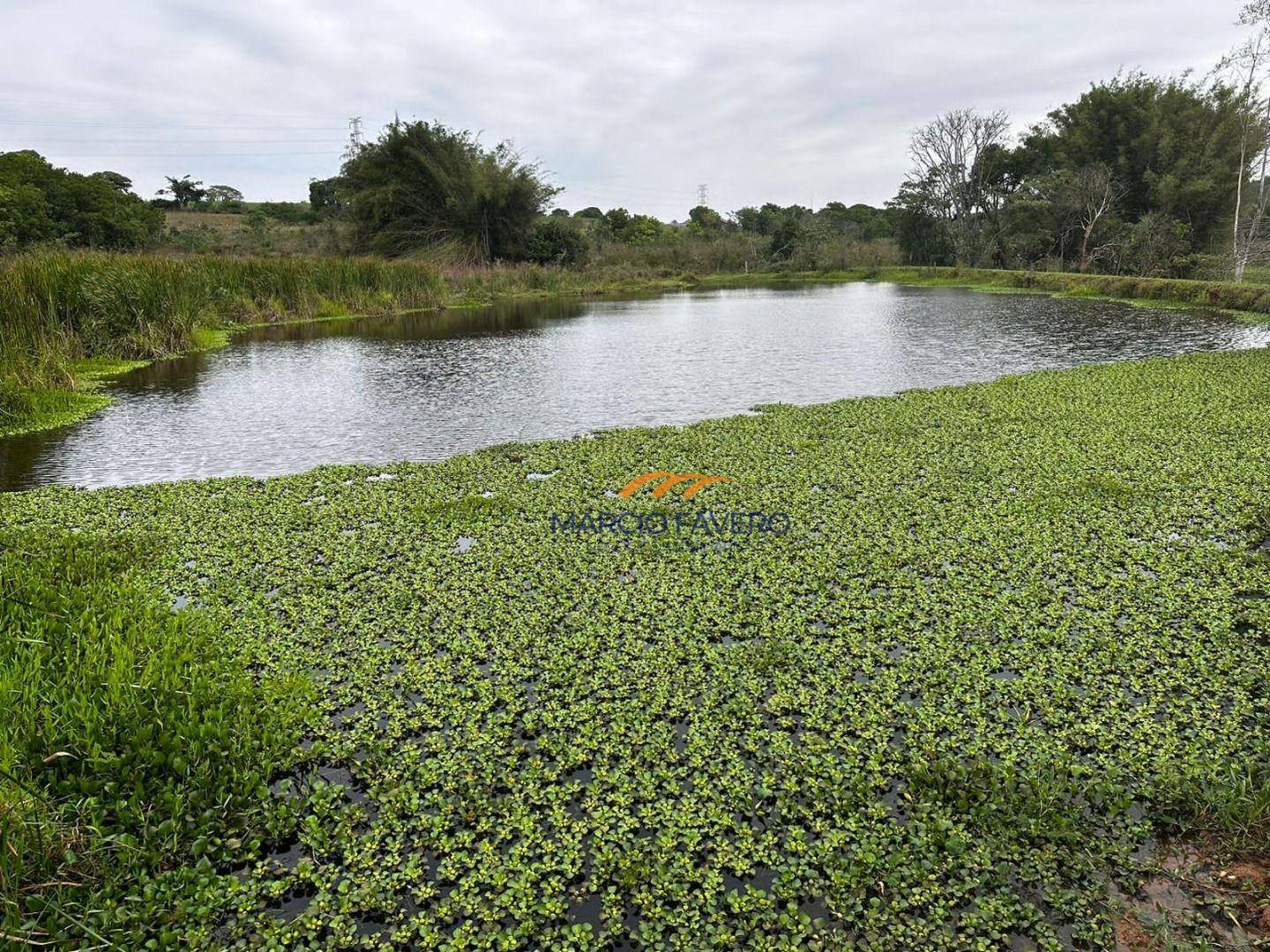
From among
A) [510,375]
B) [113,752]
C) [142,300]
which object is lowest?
[113,752]

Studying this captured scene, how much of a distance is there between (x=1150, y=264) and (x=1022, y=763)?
1524 inches

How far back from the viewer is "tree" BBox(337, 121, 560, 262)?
41844 mm

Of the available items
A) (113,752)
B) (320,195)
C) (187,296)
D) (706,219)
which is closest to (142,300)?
(187,296)

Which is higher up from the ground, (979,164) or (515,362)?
(979,164)

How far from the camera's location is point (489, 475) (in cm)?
770

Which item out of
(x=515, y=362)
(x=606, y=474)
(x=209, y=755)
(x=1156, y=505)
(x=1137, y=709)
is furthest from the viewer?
(x=515, y=362)

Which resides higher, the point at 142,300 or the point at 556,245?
the point at 556,245

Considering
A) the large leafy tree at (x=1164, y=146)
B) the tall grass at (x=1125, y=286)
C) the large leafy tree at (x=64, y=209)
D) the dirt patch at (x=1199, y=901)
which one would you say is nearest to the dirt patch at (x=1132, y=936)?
the dirt patch at (x=1199, y=901)

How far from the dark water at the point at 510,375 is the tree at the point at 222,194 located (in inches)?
2035

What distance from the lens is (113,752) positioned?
299 cm

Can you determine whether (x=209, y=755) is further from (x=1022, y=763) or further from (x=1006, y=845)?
(x=1022, y=763)

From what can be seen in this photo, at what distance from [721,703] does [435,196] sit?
44535mm

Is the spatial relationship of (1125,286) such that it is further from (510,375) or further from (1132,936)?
(1132,936)

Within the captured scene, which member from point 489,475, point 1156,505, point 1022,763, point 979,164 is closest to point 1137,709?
point 1022,763
